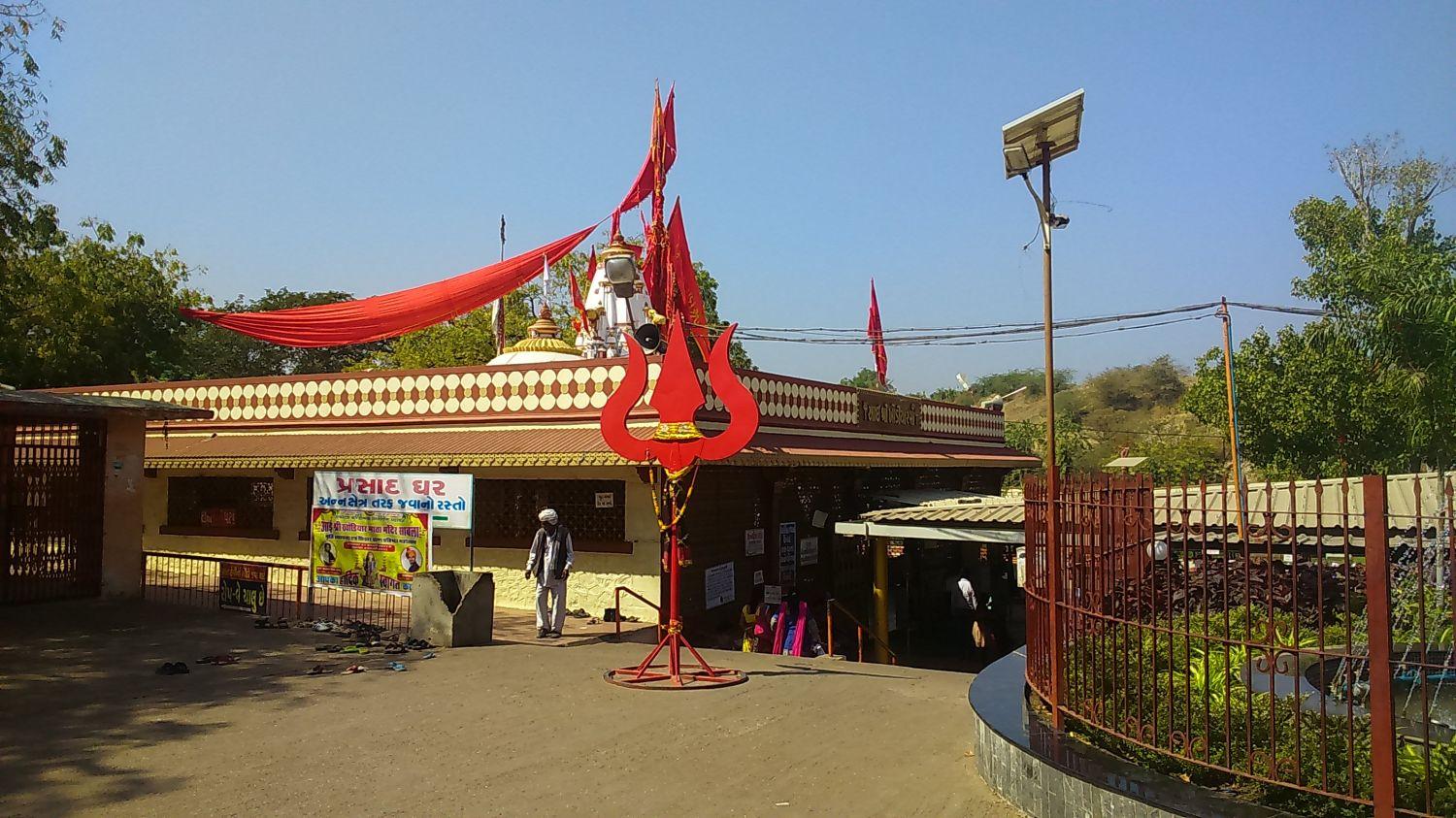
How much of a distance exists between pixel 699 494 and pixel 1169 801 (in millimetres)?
9633

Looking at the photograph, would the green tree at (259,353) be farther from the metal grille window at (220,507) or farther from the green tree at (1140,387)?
the green tree at (1140,387)

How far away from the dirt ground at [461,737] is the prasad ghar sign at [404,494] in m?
1.74

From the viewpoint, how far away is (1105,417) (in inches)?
3194

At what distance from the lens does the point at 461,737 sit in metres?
7.41

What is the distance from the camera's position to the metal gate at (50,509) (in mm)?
12562

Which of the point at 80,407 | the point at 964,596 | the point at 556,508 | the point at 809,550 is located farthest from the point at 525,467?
the point at 964,596

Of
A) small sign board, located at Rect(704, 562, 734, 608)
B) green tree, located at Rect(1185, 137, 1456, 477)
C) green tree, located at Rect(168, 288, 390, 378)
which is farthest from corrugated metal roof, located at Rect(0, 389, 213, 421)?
green tree, located at Rect(168, 288, 390, 378)

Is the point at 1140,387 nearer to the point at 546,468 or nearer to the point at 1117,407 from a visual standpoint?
the point at 1117,407

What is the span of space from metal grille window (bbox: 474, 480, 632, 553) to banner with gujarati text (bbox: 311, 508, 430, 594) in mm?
2825

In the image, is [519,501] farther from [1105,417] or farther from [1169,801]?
[1105,417]

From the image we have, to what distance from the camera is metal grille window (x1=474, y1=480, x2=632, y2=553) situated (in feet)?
46.1

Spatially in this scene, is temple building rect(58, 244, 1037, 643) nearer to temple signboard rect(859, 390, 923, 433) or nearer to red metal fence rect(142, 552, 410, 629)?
temple signboard rect(859, 390, 923, 433)

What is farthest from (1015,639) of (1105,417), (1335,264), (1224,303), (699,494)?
(1105,417)

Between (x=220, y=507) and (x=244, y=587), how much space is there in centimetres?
530
